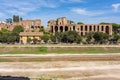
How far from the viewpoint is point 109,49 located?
67.6 metres

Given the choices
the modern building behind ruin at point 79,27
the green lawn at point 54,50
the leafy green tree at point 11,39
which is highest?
the modern building behind ruin at point 79,27

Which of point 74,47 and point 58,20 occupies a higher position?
point 58,20

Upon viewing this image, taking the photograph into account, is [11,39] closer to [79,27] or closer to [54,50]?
[54,50]

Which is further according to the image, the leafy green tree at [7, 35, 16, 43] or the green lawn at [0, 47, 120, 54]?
the leafy green tree at [7, 35, 16, 43]

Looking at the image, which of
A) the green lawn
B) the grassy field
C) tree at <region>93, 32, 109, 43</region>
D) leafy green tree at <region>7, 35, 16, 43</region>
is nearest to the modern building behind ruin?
tree at <region>93, 32, 109, 43</region>

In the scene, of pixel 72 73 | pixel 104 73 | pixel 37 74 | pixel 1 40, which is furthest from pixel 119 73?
pixel 1 40

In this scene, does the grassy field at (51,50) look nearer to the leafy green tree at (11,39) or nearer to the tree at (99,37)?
the tree at (99,37)

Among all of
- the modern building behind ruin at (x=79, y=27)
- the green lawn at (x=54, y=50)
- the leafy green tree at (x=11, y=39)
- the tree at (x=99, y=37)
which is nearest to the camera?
the green lawn at (x=54, y=50)

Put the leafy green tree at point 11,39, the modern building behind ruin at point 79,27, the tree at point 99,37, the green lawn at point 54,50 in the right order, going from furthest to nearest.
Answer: the modern building behind ruin at point 79,27
the tree at point 99,37
the leafy green tree at point 11,39
the green lawn at point 54,50

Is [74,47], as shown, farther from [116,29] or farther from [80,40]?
[116,29]

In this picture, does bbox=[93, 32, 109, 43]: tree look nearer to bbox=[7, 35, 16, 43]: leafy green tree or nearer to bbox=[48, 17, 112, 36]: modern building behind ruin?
bbox=[48, 17, 112, 36]: modern building behind ruin

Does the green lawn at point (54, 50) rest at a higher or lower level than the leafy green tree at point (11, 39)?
lower

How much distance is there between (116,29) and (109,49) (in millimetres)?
51780

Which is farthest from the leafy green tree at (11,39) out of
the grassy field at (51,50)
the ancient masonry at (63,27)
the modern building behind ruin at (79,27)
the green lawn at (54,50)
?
the modern building behind ruin at (79,27)
